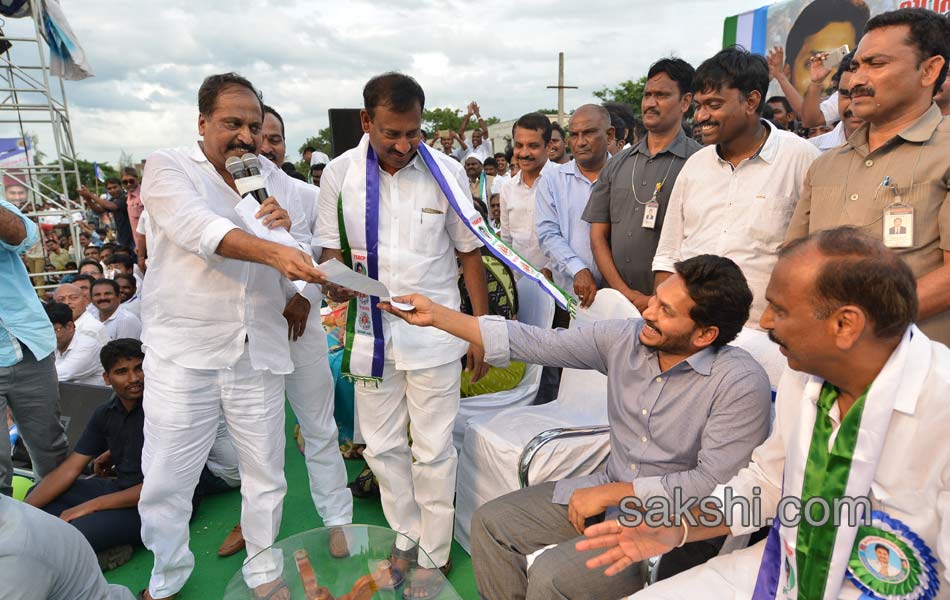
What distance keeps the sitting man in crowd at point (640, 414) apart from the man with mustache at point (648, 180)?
3.85ft

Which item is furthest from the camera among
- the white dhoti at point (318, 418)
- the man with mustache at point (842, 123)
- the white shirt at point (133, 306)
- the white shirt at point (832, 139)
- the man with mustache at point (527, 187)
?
the white shirt at point (133, 306)

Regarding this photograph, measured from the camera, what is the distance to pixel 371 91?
2.45 meters

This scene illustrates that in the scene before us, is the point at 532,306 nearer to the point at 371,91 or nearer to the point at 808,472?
the point at 371,91

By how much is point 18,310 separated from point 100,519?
3.66 ft

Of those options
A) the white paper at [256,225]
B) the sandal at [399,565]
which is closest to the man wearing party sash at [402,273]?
the white paper at [256,225]

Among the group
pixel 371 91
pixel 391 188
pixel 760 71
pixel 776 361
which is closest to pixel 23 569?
pixel 391 188

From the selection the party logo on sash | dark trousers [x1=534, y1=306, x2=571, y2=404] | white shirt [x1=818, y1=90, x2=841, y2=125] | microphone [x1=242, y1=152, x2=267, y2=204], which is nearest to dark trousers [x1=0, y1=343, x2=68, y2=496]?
microphone [x1=242, y1=152, x2=267, y2=204]

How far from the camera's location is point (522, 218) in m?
4.95

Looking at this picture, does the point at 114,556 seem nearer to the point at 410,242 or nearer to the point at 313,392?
the point at 313,392

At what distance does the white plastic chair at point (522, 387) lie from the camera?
11.1ft

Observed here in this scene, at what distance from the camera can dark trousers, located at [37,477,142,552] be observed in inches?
117

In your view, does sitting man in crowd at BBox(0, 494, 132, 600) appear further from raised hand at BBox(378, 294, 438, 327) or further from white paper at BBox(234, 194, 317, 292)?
raised hand at BBox(378, 294, 438, 327)

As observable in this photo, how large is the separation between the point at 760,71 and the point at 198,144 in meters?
2.34

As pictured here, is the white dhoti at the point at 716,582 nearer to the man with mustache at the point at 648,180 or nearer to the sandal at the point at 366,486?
the man with mustache at the point at 648,180
